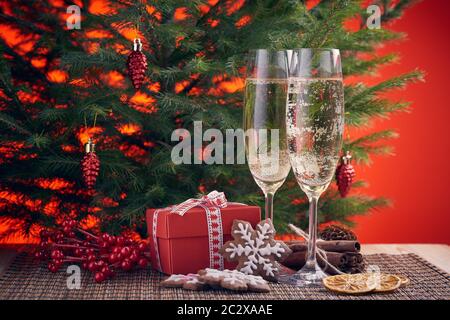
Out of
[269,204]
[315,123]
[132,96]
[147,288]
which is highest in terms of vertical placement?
[132,96]

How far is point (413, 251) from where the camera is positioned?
64.1 inches

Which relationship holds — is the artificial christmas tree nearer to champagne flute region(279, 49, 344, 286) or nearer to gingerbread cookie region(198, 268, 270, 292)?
champagne flute region(279, 49, 344, 286)

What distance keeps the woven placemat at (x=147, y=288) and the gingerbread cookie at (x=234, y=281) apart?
0.5 inches

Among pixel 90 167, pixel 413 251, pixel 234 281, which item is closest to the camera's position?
pixel 234 281

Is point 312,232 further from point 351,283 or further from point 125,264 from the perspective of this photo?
point 125,264

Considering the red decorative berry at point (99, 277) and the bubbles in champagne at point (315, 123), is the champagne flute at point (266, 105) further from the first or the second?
the red decorative berry at point (99, 277)

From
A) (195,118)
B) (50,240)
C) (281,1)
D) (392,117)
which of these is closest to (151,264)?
(50,240)

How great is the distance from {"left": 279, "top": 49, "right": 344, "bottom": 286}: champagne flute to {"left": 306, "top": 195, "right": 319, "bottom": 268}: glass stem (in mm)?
70

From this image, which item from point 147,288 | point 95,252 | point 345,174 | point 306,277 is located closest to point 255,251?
point 306,277

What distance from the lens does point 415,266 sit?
4.75 feet

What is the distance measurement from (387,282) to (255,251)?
0.81 feet

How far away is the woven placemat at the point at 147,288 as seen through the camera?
1.19m

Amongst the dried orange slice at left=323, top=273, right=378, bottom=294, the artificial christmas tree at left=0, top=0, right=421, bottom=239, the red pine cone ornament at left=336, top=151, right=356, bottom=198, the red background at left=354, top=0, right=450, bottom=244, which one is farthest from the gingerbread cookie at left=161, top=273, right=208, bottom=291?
the red background at left=354, top=0, right=450, bottom=244
